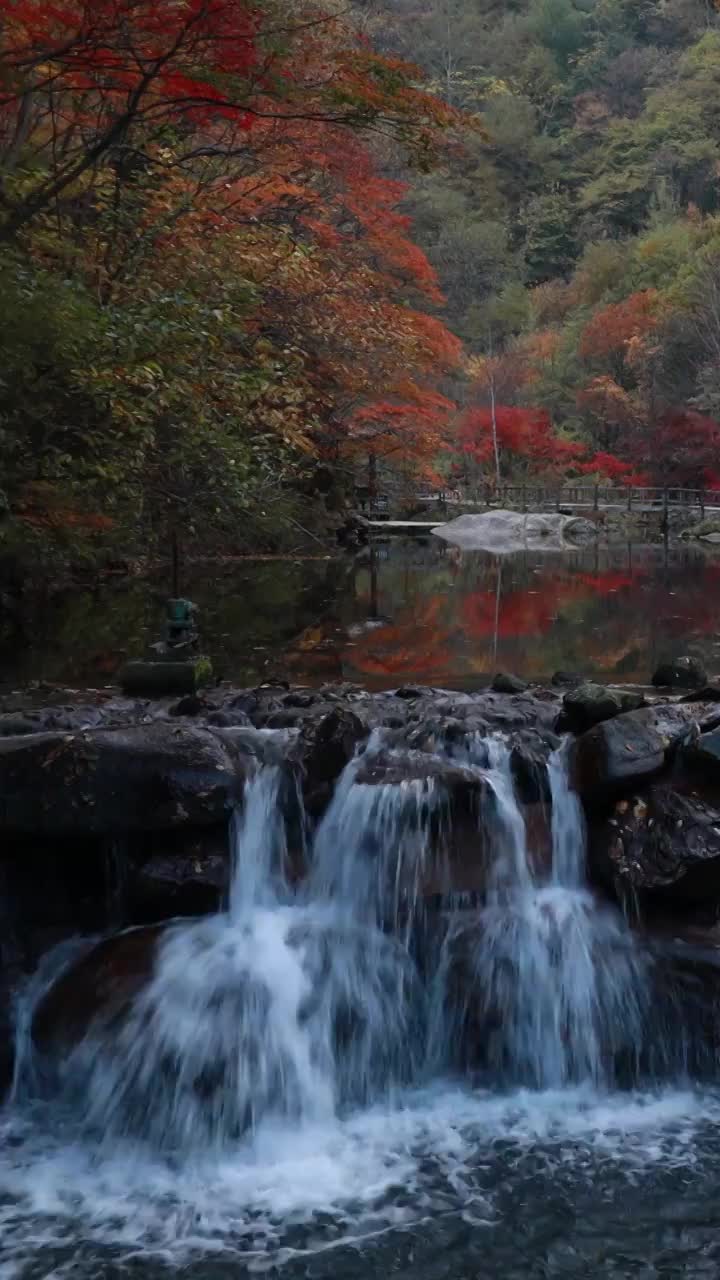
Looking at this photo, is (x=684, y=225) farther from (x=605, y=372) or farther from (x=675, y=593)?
(x=675, y=593)

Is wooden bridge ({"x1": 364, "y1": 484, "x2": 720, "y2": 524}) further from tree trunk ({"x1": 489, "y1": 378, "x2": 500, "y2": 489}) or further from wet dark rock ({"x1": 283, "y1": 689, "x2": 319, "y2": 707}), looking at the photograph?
wet dark rock ({"x1": 283, "y1": 689, "x2": 319, "y2": 707})

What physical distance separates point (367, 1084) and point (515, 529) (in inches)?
1293

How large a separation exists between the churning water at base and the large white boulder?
1197 inches

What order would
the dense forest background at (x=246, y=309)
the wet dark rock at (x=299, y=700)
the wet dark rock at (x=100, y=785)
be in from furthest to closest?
the wet dark rock at (x=299, y=700), the dense forest background at (x=246, y=309), the wet dark rock at (x=100, y=785)

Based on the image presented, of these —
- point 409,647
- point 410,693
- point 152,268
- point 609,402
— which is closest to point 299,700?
point 410,693

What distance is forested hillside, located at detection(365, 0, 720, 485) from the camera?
39.0 metres

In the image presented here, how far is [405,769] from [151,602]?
34.7 ft

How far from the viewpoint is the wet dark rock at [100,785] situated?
641cm

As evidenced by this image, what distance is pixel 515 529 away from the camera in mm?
37875

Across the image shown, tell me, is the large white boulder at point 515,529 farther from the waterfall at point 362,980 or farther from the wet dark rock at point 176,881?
the wet dark rock at point 176,881

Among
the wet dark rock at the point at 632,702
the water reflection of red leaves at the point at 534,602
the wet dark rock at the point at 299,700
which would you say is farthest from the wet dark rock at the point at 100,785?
the water reflection of red leaves at the point at 534,602

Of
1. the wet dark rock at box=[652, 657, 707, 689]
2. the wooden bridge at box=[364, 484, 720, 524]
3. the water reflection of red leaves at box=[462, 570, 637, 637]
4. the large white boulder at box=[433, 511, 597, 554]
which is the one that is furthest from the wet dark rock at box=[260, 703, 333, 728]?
the large white boulder at box=[433, 511, 597, 554]

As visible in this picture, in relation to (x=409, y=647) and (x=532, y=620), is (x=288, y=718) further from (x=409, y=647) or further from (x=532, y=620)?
(x=532, y=620)

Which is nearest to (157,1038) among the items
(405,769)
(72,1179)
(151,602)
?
(72,1179)
